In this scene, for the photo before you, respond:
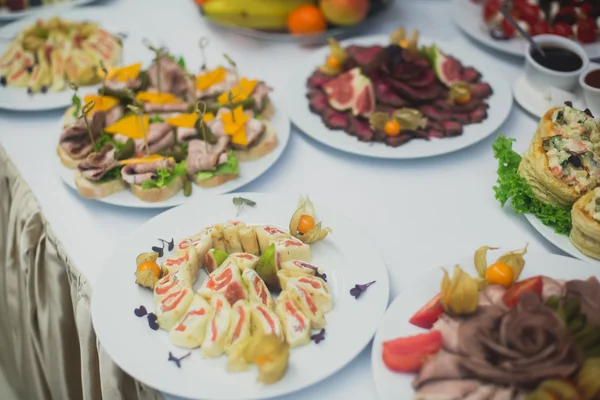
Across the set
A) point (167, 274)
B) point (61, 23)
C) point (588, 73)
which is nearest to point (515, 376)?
point (167, 274)

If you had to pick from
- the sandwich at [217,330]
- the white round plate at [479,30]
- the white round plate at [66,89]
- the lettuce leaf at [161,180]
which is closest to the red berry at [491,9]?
the white round plate at [479,30]

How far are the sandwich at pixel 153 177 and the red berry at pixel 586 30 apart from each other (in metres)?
1.54

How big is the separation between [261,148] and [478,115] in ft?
2.31

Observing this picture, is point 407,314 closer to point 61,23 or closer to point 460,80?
point 460,80

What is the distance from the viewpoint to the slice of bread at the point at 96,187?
5.66 ft

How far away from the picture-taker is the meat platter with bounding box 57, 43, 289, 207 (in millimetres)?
1742

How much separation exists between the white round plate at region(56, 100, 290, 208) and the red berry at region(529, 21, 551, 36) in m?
1.02

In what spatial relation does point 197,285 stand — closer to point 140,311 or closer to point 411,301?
point 140,311

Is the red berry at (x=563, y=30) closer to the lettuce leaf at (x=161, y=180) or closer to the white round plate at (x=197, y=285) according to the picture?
the white round plate at (x=197, y=285)

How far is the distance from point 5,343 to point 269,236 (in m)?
1.30

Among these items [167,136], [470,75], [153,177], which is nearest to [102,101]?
[167,136]

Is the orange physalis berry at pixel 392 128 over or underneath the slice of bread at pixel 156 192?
over

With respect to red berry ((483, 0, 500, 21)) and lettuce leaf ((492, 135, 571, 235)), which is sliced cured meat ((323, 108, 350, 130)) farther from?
red berry ((483, 0, 500, 21))

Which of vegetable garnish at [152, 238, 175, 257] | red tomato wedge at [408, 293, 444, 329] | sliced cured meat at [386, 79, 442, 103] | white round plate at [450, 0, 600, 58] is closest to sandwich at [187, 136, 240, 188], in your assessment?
vegetable garnish at [152, 238, 175, 257]
